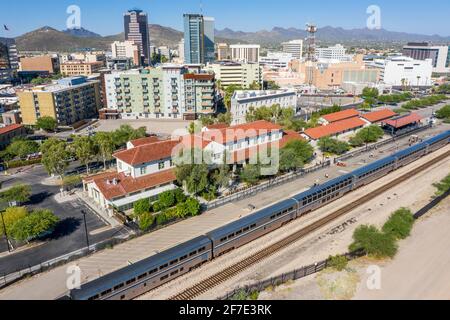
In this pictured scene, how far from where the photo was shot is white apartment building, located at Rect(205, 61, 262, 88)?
126750 millimetres

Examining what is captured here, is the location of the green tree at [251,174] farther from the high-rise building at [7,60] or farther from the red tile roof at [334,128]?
the high-rise building at [7,60]

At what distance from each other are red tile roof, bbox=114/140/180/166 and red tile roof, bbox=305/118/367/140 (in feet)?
106

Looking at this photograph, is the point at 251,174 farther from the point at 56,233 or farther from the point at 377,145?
the point at 377,145

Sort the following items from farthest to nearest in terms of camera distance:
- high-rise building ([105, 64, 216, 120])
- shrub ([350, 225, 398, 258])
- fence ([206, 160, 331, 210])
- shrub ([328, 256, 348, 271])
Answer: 1. high-rise building ([105, 64, 216, 120])
2. fence ([206, 160, 331, 210])
3. shrub ([350, 225, 398, 258])
4. shrub ([328, 256, 348, 271])

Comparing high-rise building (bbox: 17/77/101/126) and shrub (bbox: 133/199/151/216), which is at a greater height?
high-rise building (bbox: 17/77/101/126)

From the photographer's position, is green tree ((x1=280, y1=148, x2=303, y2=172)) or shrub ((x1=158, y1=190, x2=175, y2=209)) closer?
shrub ((x1=158, y1=190, x2=175, y2=209))

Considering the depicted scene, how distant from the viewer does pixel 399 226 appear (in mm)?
33969

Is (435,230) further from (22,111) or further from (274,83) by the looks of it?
(274,83)

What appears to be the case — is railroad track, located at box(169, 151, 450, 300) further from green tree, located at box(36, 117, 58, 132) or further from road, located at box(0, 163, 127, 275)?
green tree, located at box(36, 117, 58, 132)

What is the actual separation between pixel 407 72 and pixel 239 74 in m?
87.6

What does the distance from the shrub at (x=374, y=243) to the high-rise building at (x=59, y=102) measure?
7962cm

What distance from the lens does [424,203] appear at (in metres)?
42.9

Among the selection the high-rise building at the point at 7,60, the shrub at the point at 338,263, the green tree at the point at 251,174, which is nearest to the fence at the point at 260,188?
the green tree at the point at 251,174

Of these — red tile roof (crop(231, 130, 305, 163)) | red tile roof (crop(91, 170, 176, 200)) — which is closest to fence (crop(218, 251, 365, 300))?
red tile roof (crop(91, 170, 176, 200))
